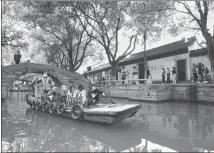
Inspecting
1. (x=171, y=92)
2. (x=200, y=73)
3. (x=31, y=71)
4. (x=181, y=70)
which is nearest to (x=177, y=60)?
(x=181, y=70)

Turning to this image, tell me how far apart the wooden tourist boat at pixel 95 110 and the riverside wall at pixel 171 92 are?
5555 mm

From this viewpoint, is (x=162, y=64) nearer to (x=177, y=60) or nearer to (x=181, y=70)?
(x=177, y=60)

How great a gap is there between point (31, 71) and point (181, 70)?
41.1 ft

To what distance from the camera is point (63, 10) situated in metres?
13.0

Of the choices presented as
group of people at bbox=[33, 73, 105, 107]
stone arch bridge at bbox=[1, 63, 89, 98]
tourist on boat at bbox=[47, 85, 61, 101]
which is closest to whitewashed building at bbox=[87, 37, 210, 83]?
stone arch bridge at bbox=[1, 63, 89, 98]

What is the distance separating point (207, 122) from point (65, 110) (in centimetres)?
537

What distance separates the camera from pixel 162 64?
15844mm

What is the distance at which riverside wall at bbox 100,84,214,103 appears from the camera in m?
10.4

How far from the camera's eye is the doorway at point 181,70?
14.3 metres

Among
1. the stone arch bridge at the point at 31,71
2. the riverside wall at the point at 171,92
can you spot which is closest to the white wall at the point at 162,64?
the riverside wall at the point at 171,92

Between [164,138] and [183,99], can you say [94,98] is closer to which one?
[164,138]

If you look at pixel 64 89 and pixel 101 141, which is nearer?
pixel 101 141

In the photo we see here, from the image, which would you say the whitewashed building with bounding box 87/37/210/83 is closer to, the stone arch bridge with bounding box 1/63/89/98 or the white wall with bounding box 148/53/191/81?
the white wall with bounding box 148/53/191/81

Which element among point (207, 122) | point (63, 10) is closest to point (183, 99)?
point (207, 122)
